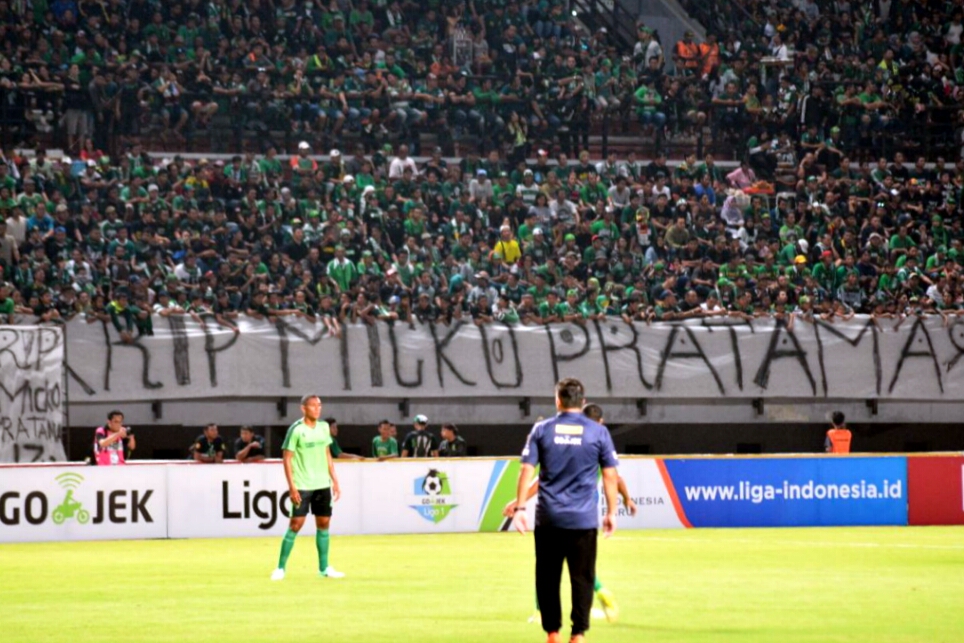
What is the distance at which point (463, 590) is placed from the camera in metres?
17.0

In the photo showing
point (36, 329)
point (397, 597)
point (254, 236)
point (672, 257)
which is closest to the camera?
point (397, 597)

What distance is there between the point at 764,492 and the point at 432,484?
5739 millimetres

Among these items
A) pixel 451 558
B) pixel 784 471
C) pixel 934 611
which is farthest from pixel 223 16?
pixel 934 611

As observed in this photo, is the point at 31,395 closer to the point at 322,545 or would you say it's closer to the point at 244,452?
the point at 244,452

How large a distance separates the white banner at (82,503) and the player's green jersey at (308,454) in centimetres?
821

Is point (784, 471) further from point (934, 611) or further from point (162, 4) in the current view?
point (162, 4)

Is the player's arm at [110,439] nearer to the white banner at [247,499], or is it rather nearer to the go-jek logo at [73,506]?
the white banner at [247,499]

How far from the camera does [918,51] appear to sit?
4188 centimetres

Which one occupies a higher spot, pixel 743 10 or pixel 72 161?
pixel 743 10

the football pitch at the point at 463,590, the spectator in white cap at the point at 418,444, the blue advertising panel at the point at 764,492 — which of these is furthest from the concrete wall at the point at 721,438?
the football pitch at the point at 463,590

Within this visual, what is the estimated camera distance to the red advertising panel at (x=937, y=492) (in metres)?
29.5

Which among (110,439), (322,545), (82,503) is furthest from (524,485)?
(82,503)

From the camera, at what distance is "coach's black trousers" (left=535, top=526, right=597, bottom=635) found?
11.5 metres

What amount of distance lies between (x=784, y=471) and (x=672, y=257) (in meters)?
6.59
